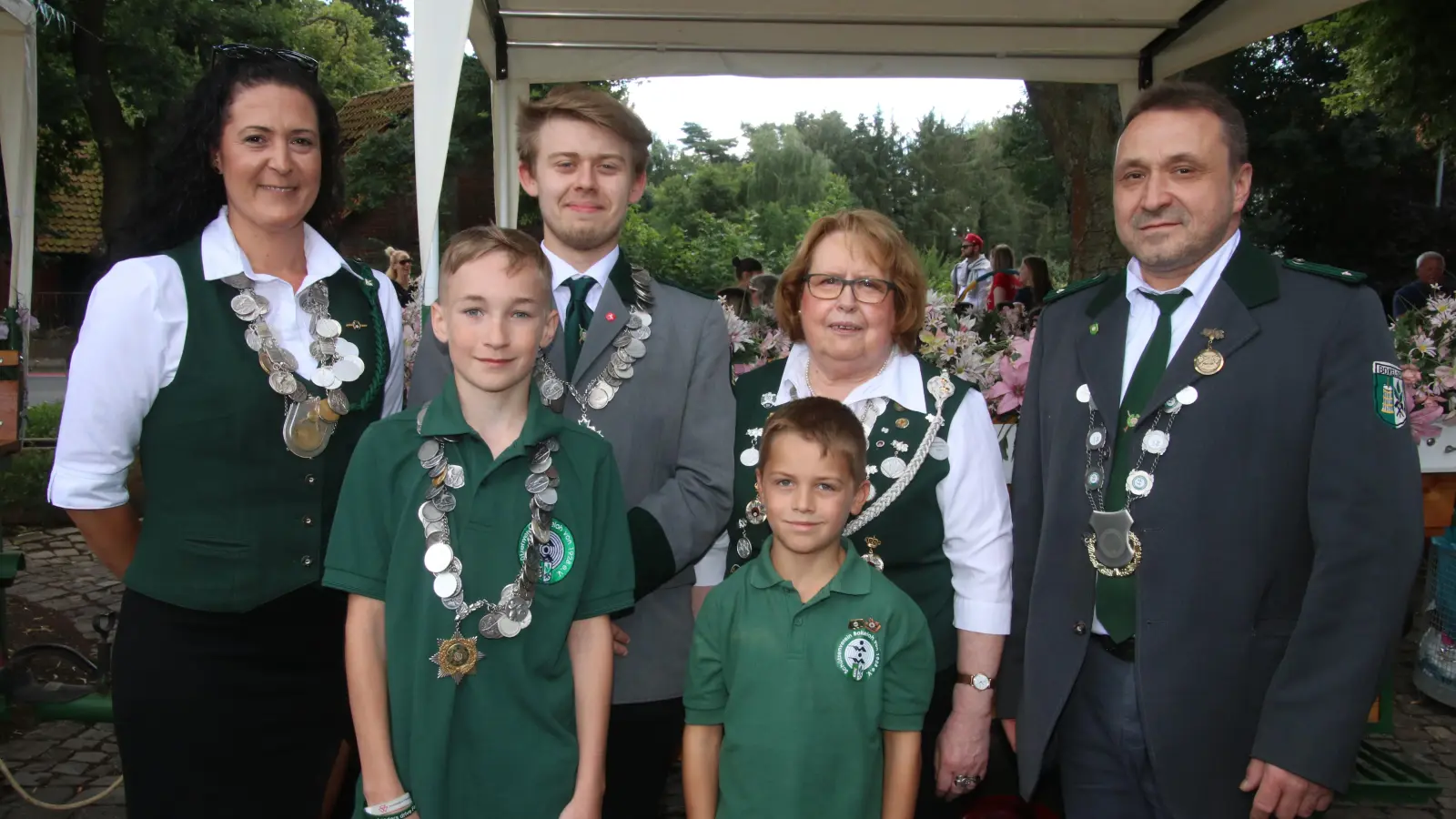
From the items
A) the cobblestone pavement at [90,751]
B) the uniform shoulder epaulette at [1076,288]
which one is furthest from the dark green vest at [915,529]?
the cobblestone pavement at [90,751]

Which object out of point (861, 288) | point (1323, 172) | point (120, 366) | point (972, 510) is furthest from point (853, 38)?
point (1323, 172)

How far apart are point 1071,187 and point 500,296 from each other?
6933mm

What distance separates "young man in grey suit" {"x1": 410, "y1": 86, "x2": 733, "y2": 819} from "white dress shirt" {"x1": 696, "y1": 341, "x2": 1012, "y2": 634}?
1.33ft

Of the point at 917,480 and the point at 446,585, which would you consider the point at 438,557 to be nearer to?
the point at 446,585

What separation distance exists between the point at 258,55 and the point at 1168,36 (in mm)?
6057

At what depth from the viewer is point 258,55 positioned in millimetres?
2246

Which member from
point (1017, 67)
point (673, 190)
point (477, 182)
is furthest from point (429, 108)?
point (673, 190)

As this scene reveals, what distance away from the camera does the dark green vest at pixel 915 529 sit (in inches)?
88.6

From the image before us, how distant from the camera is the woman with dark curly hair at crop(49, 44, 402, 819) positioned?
207cm

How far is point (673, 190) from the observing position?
1316 inches

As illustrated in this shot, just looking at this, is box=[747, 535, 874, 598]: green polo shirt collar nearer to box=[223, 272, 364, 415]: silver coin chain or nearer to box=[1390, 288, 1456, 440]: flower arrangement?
box=[223, 272, 364, 415]: silver coin chain

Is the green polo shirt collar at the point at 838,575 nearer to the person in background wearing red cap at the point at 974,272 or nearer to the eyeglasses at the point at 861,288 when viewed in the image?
the eyeglasses at the point at 861,288

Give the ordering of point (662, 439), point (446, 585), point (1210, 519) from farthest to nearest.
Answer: point (662, 439), point (1210, 519), point (446, 585)

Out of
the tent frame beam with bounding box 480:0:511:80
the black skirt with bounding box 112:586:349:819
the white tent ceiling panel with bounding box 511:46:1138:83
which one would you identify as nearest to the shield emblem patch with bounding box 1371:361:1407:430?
the black skirt with bounding box 112:586:349:819
